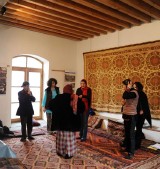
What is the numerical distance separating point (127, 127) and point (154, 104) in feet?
5.39

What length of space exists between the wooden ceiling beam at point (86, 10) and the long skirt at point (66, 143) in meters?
2.56

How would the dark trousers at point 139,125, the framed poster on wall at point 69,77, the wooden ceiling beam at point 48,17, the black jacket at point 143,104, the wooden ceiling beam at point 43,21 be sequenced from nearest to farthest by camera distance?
1. the black jacket at point 143,104
2. the dark trousers at point 139,125
3. the wooden ceiling beam at point 48,17
4. the wooden ceiling beam at point 43,21
5. the framed poster on wall at point 69,77

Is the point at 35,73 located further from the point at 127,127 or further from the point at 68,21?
the point at 127,127

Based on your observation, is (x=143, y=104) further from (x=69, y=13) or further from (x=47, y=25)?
(x=47, y=25)

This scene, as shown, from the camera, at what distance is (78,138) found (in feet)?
16.0

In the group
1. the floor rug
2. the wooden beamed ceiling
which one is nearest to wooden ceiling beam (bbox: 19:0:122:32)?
the wooden beamed ceiling

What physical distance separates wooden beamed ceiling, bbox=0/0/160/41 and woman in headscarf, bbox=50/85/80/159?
1.88m

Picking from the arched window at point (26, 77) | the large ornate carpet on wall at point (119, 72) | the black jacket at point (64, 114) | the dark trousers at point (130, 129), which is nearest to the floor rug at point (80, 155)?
the dark trousers at point (130, 129)

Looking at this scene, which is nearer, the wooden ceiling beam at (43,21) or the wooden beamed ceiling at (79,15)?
the wooden beamed ceiling at (79,15)

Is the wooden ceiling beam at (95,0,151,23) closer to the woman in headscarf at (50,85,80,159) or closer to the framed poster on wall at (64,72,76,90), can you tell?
the woman in headscarf at (50,85,80,159)

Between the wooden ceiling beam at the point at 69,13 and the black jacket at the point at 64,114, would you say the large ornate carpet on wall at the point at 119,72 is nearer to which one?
the wooden ceiling beam at the point at 69,13

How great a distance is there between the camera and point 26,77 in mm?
6672

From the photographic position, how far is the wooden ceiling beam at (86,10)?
13.3ft

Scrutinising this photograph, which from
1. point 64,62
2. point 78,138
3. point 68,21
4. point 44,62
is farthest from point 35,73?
point 78,138
